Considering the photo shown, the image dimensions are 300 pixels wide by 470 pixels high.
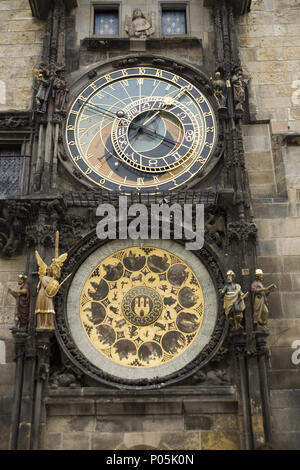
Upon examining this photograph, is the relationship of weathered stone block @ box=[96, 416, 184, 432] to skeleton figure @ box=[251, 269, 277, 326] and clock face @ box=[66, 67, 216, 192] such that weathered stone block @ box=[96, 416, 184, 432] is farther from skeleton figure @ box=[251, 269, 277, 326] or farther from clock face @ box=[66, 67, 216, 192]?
clock face @ box=[66, 67, 216, 192]

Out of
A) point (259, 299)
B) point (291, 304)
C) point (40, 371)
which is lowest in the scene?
point (40, 371)

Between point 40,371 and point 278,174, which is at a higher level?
point 278,174

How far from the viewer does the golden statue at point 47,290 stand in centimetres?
1081

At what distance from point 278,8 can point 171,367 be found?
8.28 meters

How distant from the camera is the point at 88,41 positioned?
1397cm

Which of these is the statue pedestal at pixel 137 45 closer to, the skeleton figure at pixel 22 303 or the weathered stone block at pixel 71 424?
the skeleton figure at pixel 22 303

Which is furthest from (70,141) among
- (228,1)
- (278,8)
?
(278,8)

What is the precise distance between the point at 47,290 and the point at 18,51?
5827mm

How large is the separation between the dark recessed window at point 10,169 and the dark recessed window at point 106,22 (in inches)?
126

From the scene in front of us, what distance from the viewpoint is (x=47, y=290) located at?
35.9 ft

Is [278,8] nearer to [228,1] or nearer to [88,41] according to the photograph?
[228,1]

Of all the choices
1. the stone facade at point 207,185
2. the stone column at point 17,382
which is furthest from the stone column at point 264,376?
the stone column at point 17,382

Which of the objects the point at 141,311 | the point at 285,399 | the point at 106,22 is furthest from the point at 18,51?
the point at 285,399

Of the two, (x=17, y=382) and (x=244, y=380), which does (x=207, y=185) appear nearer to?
(x=244, y=380)
